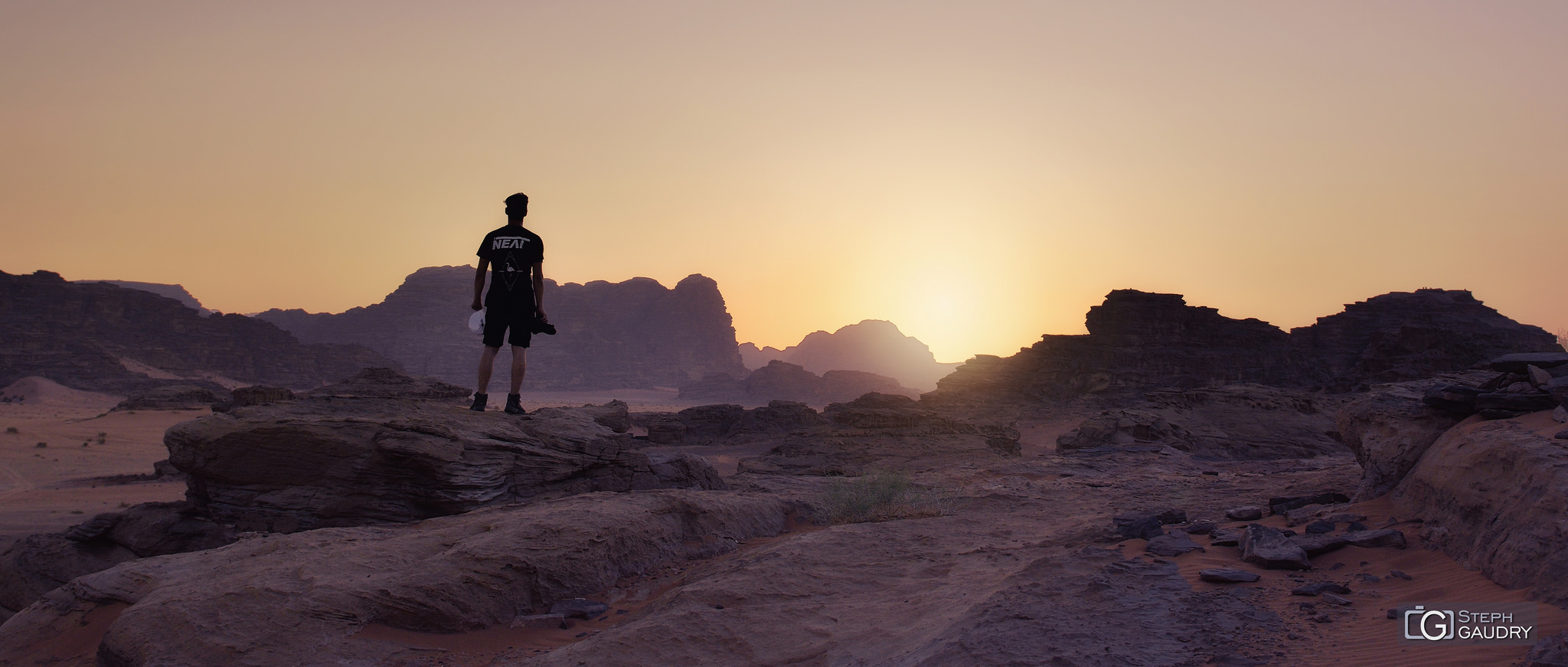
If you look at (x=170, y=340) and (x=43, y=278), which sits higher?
(x=43, y=278)

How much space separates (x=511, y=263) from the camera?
24.3 ft

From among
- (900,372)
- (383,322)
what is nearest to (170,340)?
(383,322)

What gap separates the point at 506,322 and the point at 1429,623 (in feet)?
23.4

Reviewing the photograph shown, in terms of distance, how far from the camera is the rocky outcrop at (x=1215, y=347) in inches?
1454

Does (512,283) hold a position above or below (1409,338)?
below

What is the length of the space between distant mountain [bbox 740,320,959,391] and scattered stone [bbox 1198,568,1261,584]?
15395cm

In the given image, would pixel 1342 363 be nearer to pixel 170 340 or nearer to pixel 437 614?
pixel 437 614

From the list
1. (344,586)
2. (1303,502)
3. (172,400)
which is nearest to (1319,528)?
(1303,502)

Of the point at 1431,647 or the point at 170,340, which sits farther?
the point at 170,340

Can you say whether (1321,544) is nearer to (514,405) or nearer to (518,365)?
(518,365)

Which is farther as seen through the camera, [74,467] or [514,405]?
[74,467]

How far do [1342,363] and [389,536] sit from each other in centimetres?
4697

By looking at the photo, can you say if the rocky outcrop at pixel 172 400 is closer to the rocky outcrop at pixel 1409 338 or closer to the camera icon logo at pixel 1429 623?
the camera icon logo at pixel 1429 623

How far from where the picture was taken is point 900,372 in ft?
541
